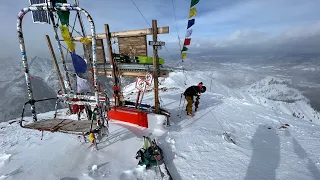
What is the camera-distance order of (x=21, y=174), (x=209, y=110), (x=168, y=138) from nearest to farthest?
(x=21, y=174)
(x=168, y=138)
(x=209, y=110)

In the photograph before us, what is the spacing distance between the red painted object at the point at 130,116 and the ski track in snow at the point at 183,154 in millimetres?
672

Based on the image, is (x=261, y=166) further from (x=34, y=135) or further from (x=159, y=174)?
(x=34, y=135)

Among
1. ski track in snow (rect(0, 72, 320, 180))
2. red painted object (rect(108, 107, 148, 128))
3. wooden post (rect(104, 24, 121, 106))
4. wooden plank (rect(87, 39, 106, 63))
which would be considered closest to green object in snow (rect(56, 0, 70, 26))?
wooden post (rect(104, 24, 121, 106))

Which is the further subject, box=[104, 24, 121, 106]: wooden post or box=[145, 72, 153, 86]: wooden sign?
box=[104, 24, 121, 106]: wooden post

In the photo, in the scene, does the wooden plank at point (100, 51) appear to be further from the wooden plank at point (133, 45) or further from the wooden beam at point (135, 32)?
the wooden plank at point (133, 45)

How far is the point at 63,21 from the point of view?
5.75 m

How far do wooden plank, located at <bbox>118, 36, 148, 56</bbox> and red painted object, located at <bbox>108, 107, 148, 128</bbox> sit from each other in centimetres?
287

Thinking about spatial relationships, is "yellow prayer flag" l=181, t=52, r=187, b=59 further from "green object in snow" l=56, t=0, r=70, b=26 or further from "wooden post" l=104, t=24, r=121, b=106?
"green object in snow" l=56, t=0, r=70, b=26

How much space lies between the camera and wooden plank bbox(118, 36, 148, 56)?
771cm

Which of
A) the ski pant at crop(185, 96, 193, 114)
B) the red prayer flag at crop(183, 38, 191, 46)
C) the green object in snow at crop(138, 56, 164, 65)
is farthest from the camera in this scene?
the ski pant at crop(185, 96, 193, 114)

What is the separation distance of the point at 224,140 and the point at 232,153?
1000 mm

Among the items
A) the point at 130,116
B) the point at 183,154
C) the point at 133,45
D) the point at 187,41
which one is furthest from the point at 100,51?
the point at 183,154

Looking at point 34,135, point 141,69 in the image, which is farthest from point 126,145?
point 34,135

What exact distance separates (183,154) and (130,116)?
355 centimetres
